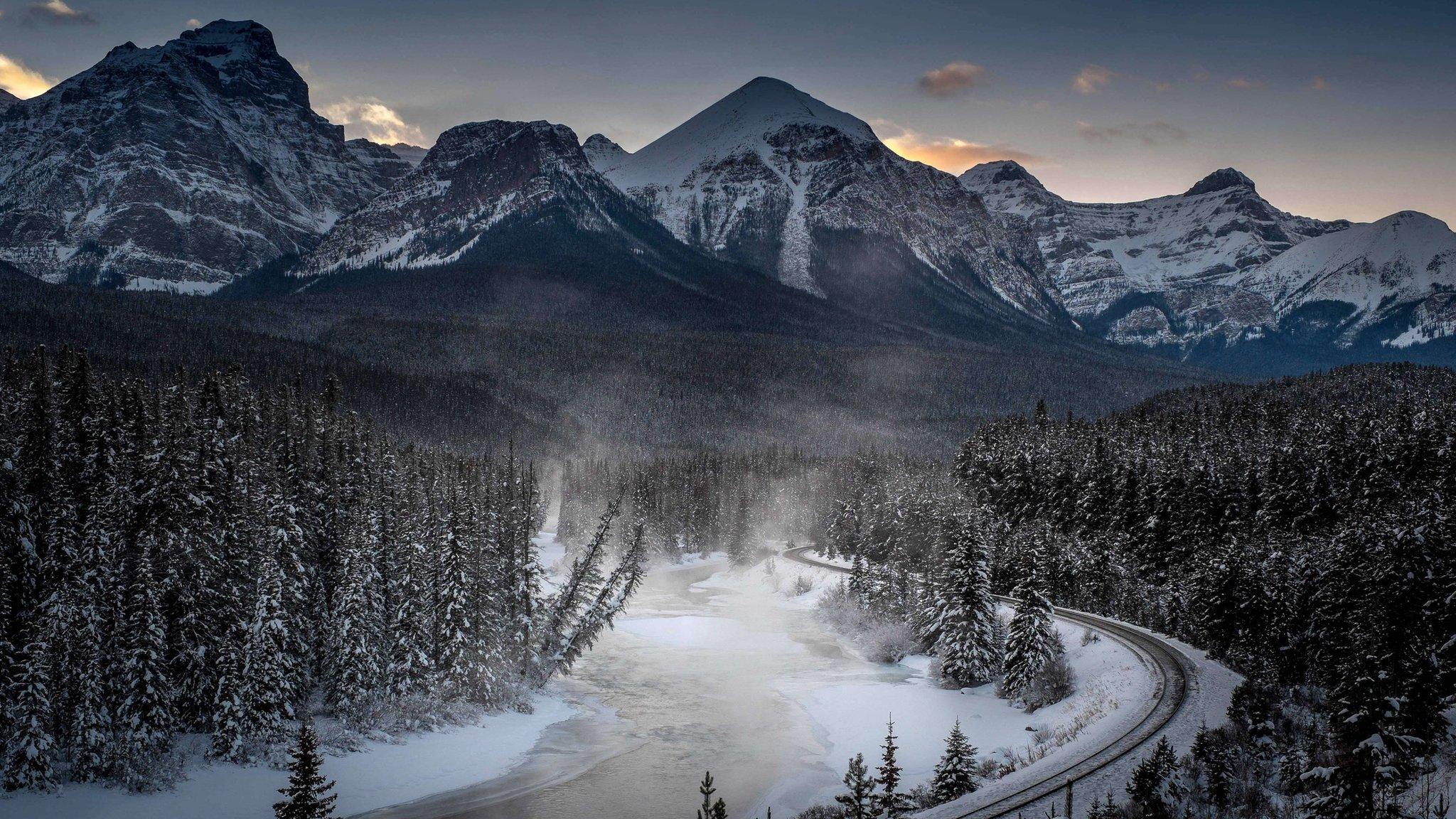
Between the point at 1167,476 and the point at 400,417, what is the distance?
165 m

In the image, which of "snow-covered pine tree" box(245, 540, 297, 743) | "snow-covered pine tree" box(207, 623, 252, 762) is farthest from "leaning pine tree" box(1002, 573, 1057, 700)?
"snow-covered pine tree" box(207, 623, 252, 762)

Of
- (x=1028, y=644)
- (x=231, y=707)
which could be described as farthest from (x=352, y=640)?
(x=1028, y=644)

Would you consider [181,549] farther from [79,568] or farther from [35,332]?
[35,332]

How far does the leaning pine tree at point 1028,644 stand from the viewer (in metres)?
44.7

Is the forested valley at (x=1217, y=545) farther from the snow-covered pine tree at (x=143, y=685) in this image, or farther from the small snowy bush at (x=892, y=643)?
the snow-covered pine tree at (x=143, y=685)

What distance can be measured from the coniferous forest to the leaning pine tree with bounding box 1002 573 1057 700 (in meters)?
22.8

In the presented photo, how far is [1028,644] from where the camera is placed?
44844mm

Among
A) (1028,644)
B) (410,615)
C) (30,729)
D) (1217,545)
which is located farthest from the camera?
(1217,545)

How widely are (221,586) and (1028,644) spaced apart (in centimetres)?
3771

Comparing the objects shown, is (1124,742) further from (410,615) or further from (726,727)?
(410,615)

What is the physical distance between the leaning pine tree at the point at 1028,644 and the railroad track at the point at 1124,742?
3900 mm

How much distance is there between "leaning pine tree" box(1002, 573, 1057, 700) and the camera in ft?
147

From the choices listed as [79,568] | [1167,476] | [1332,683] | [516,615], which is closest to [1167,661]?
[1332,683]

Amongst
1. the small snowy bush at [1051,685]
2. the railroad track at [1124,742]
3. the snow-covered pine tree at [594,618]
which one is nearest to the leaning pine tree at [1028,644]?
the small snowy bush at [1051,685]
